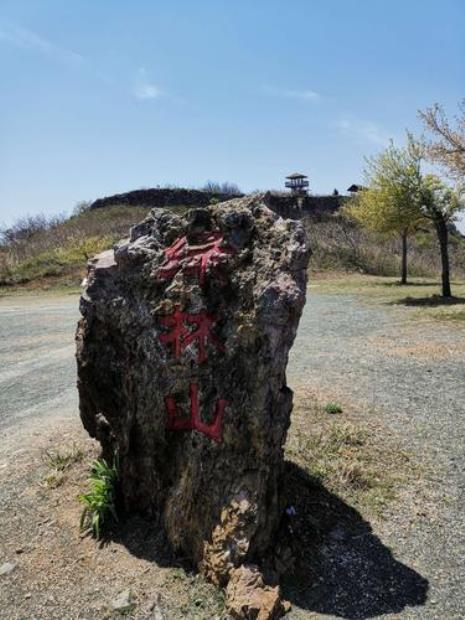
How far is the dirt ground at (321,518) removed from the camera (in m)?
3.29

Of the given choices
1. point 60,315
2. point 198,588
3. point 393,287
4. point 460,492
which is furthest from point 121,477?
point 393,287

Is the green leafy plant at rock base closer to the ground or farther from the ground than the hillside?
closer to the ground

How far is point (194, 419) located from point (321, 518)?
4.17 feet

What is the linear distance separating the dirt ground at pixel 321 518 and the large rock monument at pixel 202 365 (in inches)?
14.0

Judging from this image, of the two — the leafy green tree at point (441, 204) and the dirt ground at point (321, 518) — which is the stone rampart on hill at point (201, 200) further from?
the dirt ground at point (321, 518)

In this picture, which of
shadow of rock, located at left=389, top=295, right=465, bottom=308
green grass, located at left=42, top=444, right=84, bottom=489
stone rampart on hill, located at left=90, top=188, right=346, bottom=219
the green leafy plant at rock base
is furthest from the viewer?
stone rampart on hill, located at left=90, top=188, right=346, bottom=219

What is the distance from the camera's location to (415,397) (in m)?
6.77

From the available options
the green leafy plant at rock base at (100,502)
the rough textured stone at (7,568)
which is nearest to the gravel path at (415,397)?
the green leafy plant at rock base at (100,502)

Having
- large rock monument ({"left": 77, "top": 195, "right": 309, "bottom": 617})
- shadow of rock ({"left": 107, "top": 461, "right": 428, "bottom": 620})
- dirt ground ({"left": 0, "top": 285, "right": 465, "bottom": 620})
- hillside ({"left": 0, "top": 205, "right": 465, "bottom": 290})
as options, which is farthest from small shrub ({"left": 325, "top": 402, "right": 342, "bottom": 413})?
hillside ({"left": 0, "top": 205, "right": 465, "bottom": 290})

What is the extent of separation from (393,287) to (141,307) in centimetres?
2074

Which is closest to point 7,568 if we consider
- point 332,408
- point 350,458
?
point 350,458

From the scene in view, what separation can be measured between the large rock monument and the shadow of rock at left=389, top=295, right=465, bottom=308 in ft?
44.7

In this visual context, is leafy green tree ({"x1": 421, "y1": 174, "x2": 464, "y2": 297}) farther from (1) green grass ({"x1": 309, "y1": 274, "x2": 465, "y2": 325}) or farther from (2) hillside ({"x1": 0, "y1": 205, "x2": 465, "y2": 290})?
(2) hillside ({"x1": 0, "y1": 205, "x2": 465, "y2": 290})

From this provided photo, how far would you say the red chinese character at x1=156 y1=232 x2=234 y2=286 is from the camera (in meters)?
3.60
